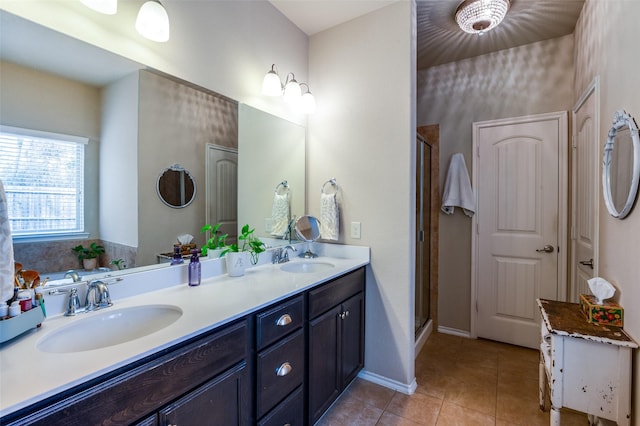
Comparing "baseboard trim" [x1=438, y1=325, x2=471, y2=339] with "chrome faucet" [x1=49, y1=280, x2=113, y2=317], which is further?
"baseboard trim" [x1=438, y1=325, x2=471, y2=339]

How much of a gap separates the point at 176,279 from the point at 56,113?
84cm

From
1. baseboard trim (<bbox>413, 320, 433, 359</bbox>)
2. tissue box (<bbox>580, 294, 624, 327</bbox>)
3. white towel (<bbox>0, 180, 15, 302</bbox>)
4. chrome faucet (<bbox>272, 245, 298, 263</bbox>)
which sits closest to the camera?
white towel (<bbox>0, 180, 15, 302</bbox>)

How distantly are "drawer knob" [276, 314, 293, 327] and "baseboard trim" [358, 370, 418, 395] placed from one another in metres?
1.13

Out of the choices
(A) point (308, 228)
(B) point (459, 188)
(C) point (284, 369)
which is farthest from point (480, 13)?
(C) point (284, 369)

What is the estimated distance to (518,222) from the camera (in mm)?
2668

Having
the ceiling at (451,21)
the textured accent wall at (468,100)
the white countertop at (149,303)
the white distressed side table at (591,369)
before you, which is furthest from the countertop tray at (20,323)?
the textured accent wall at (468,100)

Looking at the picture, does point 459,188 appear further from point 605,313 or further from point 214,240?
point 214,240

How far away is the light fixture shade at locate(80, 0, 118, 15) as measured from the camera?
1131mm

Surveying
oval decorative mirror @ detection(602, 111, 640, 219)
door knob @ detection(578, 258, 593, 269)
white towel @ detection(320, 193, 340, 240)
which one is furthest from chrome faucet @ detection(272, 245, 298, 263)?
door knob @ detection(578, 258, 593, 269)

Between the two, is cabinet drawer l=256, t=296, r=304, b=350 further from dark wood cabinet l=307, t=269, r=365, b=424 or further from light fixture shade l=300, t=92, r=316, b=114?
light fixture shade l=300, t=92, r=316, b=114

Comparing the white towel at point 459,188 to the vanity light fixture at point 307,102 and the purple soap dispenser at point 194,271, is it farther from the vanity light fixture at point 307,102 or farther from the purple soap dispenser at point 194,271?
the purple soap dispenser at point 194,271

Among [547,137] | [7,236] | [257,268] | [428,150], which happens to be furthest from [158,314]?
[547,137]

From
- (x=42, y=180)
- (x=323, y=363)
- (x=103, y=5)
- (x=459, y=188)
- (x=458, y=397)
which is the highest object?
(x=103, y=5)

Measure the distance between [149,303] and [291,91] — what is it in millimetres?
1641
